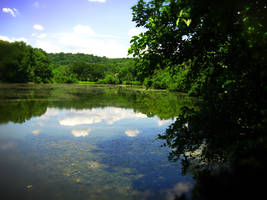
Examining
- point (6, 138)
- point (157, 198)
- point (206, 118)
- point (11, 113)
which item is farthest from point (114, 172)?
point (11, 113)

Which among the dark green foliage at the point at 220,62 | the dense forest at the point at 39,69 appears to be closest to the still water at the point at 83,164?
the dark green foliage at the point at 220,62


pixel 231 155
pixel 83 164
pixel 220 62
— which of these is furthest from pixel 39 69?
pixel 231 155

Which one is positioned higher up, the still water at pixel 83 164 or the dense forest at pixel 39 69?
the dense forest at pixel 39 69

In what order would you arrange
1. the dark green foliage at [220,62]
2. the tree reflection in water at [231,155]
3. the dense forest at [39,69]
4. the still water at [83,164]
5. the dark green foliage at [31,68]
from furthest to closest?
the dark green foliage at [31,68] < the dense forest at [39,69] < the still water at [83,164] < the dark green foliage at [220,62] < the tree reflection in water at [231,155]

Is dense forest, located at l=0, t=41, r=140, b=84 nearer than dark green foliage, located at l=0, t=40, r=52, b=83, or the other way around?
dense forest, located at l=0, t=41, r=140, b=84

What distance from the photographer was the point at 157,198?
6246mm

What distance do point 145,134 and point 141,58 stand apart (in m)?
7.46

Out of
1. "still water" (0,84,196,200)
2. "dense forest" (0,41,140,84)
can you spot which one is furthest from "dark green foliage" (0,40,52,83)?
"still water" (0,84,196,200)

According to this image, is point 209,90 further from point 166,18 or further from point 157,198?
point 157,198

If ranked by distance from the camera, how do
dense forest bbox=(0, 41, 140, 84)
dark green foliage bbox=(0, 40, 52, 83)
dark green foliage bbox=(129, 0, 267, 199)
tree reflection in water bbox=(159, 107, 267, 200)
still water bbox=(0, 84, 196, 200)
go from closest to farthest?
tree reflection in water bbox=(159, 107, 267, 200)
dark green foliage bbox=(129, 0, 267, 199)
still water bbox=(0, 84, 196, 200)
dense forest bbox=(0, 41, 140, 84)
dark green foliage bbox=(0, 40, 52, 83)

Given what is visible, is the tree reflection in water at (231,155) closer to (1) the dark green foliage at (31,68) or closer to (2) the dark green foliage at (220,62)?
(2) the dark green foliage at (220,62)

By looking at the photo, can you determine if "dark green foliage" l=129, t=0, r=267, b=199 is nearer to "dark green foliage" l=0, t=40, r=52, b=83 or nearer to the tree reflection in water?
the tree reflection in water

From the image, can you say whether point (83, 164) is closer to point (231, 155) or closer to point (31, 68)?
point (231, 155)

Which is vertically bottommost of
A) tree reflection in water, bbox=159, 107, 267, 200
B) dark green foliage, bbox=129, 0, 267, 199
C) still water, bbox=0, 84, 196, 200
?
still water, bbox=0, 84, 196, 200
